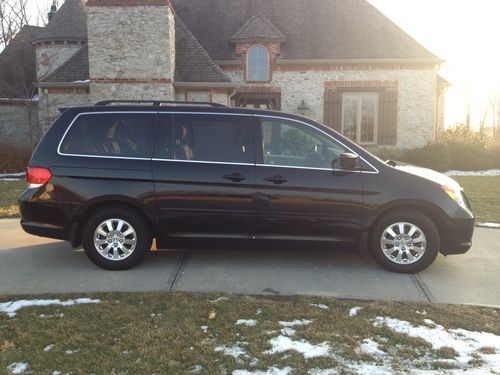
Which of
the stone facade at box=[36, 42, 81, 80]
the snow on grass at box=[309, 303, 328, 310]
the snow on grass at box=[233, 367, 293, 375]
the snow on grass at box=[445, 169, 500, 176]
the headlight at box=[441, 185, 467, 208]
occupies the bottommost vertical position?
the snow on grass at box=[233, 367, 293, 375]

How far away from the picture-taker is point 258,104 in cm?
1911

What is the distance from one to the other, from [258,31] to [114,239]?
15.2m

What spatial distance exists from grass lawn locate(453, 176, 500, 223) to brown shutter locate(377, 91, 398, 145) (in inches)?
168

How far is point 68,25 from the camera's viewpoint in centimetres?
2070

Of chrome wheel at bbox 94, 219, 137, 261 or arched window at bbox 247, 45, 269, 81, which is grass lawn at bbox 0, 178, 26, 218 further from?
arched window at bbox 247, 45, 269, 81

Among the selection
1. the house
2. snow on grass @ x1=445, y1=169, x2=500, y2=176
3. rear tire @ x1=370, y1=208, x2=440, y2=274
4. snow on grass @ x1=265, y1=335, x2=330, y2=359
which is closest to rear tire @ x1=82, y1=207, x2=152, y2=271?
snow on grass @ x1=265, y1=335, x2=330, y2=359

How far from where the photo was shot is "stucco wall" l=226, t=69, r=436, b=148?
60.0ft

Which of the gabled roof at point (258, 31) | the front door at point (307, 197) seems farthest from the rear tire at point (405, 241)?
the gabled roof at point (258, 31)

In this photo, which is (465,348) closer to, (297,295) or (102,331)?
(297,295)

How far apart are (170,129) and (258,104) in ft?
46.9

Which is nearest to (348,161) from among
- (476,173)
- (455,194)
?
(455,194)

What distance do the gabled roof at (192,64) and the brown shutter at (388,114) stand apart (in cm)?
656

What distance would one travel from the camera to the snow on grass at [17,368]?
3.00m

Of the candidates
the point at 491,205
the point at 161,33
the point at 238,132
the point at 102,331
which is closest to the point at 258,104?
the point at 161,33
